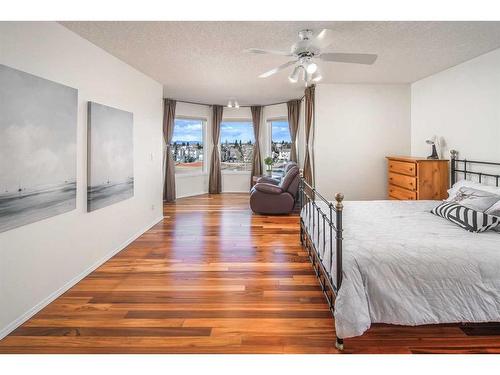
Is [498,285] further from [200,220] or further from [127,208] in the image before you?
[200,220]

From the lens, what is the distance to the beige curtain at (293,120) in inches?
305

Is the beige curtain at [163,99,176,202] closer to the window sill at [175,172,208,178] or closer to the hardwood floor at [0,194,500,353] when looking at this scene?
the window sill at [175,172,208,178]

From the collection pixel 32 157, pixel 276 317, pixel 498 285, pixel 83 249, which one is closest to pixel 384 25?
pixel 498 285

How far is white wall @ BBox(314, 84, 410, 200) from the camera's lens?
224 inches

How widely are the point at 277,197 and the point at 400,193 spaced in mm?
2226

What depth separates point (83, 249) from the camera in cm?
322

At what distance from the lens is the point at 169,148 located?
771cm

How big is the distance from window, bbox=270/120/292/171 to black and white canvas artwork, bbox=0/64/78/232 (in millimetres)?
6162

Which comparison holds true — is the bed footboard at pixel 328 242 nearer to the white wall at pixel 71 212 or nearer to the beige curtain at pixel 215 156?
the white wall at pixel 71 212

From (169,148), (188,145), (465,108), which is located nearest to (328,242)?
(465,108)

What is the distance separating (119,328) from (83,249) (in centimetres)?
131

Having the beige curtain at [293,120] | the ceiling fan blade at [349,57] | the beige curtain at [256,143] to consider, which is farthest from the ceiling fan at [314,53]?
the beige curtain at [256,143]
